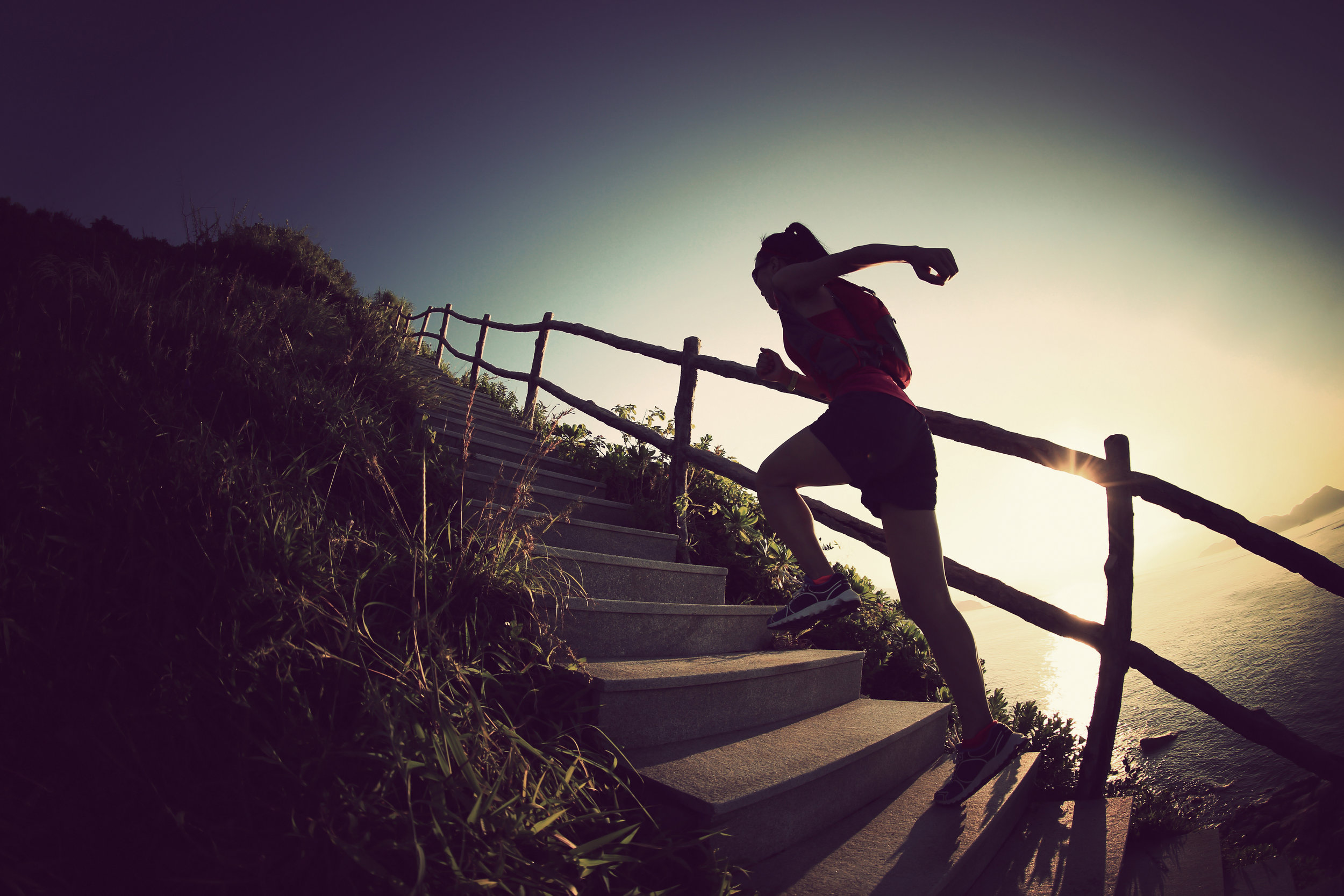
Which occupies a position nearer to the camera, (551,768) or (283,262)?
(551,768)

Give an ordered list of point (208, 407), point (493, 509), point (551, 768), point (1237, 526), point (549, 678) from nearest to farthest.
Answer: point (551, 768) → point (549, 678) → point (1237, 526) → point (493, 509) → point (208, 407)

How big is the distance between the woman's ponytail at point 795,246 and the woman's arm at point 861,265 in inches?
3.6

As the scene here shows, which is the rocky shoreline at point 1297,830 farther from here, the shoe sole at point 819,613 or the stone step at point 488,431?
the stone step at point 488,431

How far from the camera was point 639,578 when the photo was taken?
2.53 m

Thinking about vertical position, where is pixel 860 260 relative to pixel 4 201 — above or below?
below

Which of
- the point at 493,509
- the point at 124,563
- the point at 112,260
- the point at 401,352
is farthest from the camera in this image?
the point at 401,352

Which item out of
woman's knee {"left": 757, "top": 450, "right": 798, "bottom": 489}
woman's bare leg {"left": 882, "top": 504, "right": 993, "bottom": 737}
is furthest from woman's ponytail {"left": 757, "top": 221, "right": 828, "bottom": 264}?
woman's bare leg {"left": 882, "top": 504, "right": 993, "bottom": 737}

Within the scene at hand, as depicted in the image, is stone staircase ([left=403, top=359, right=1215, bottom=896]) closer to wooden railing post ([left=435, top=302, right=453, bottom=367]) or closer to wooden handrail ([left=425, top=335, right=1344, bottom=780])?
wooden handrail ([left=425, top=335, right=1344, bottom=780])

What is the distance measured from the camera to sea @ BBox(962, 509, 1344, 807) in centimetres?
211

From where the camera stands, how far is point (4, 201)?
4.20 meters

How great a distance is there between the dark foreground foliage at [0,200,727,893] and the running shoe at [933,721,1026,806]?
0.89m

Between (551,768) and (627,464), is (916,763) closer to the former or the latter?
(551,768)

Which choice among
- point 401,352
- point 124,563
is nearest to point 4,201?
point 401,352

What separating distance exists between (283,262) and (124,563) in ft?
25.8
